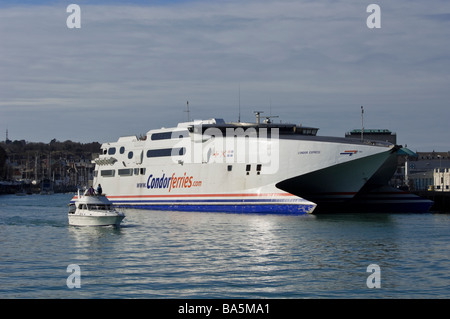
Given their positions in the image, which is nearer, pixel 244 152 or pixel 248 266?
pixel 248 266

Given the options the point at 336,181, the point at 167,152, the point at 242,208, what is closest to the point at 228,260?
the point at 336,181

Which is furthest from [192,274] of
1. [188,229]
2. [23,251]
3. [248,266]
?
[188,229]

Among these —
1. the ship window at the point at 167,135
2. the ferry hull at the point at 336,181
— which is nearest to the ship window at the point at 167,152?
the ship window at the point at 167,135

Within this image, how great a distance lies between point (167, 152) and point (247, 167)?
9.58 metres

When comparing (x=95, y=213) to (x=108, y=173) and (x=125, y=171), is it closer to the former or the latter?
(x=125, y=171)

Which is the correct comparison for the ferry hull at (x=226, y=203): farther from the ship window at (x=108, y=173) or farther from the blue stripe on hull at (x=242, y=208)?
the ship window at (x=108, y=173)

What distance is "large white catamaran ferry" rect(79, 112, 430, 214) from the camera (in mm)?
46406

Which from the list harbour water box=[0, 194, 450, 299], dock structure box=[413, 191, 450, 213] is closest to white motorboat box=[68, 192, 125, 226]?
harbour water box=[0, 194, 450, 299]

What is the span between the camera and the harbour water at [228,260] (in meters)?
21.0

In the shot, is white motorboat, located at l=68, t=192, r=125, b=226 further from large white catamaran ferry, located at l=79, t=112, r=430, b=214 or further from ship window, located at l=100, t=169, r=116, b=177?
ship window, located at l=100, t=169, r=116, b=177

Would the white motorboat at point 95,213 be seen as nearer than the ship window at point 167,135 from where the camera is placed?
Yes
